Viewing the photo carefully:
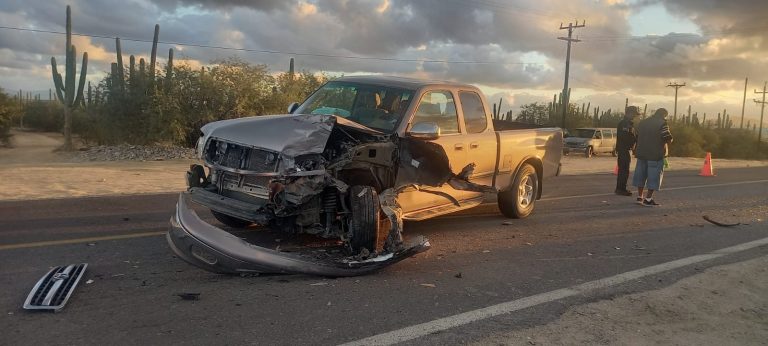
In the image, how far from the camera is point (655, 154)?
1098 centimetres

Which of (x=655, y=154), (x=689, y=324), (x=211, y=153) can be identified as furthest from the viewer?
(x=655, y=154)

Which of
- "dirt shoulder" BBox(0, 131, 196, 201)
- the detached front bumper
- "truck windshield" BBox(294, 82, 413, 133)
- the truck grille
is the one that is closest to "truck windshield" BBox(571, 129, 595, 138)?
"dirt shoulder" BBox(0, 131, 196, 201)

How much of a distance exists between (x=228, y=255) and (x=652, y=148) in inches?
350

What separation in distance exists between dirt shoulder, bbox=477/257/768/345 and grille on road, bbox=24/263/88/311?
123 inches

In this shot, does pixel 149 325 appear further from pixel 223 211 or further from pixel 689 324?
pixel 689 324

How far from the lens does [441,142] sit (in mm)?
6988

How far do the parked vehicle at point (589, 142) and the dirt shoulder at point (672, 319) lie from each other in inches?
1147

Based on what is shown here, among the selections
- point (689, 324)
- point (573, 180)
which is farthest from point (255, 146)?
point (573, 180)

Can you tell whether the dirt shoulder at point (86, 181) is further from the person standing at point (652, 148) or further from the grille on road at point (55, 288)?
the person standing at point (652, 148)

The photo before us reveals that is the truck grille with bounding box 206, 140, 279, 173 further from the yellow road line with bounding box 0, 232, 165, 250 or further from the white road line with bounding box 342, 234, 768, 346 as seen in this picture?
the white road line with bounding box 342, 234, 768, 346

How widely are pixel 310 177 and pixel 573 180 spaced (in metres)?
12.7

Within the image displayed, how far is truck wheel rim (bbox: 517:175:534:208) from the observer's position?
9.02 metres

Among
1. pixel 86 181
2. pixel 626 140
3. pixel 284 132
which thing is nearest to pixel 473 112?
pixel 284 132

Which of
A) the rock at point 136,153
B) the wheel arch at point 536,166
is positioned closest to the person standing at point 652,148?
the wheel arch at point 536,166
